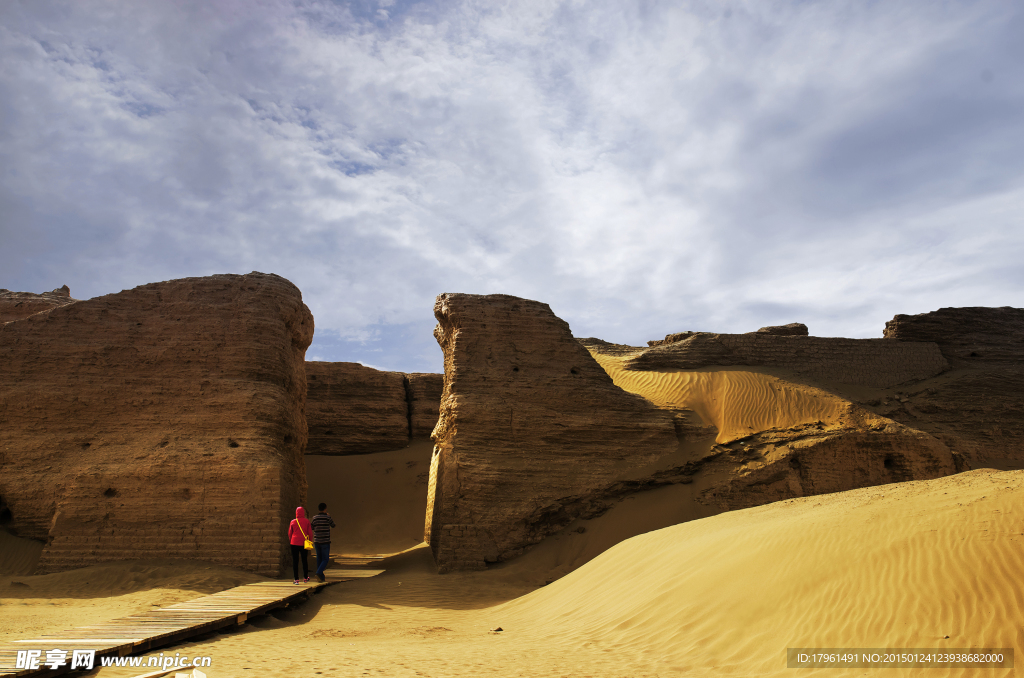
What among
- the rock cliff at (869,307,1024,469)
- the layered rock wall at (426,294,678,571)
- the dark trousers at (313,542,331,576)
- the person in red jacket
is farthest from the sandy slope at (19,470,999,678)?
the rock cliff at (869,307,1024,469)

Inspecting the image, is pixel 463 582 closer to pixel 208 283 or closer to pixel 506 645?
pixel 506 645

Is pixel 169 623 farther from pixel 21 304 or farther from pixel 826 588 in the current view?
pixel 21 304

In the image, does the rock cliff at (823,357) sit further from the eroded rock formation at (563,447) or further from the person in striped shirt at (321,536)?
the person in striped shirt at (321,536)

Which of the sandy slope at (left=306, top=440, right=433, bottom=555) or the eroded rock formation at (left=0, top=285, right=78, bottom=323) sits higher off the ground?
the eroded rock formation at (left=0, top=285, right=78, bottom=323)

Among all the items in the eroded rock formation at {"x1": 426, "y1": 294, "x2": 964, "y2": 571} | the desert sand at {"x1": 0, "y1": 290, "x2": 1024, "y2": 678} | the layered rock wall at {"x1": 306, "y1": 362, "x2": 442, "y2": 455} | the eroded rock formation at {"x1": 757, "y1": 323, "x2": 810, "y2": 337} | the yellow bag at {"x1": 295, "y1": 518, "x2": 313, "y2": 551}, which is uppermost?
the eroded rock formation at {"x1": 757, "y1": 323, "x2": 810, "y2": 337}

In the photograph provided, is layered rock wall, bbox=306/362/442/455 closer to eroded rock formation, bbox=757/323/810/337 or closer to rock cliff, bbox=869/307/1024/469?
eroded rock formation, bbox=757/323/810/337

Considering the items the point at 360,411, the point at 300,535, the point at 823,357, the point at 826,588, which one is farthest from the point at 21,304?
the point at 823,357

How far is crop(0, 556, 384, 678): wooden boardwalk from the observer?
534 centimetres

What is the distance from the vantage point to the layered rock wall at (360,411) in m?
23.4

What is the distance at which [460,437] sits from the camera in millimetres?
12672

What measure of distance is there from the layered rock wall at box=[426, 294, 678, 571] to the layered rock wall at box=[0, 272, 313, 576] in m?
3.39

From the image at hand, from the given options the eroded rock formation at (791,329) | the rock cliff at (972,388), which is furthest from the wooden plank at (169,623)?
the eroded rock formation at (791,329)

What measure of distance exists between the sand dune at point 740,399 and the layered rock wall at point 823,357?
0.78m

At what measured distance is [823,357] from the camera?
19266mm
